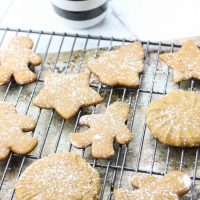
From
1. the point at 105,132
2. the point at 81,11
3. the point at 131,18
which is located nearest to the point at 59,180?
the point at 105,132

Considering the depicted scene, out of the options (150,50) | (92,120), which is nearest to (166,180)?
(92,120)

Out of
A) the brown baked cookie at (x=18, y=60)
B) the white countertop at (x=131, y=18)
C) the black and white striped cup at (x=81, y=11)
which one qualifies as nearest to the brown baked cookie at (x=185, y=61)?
the white countertop at (x=131, y=18)

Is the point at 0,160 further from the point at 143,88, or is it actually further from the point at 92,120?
the point at 143,88

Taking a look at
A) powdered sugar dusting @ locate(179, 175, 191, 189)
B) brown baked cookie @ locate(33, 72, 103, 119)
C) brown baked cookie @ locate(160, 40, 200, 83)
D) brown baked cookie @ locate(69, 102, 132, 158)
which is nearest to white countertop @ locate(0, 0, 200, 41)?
brown baked cookie @ locate(160, 40, 200, 83)

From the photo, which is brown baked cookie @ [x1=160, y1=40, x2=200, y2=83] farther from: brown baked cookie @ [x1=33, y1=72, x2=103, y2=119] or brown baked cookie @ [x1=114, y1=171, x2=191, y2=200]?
brown baked cookie @ [x1=114, y1=171, x2=191, y2=200]

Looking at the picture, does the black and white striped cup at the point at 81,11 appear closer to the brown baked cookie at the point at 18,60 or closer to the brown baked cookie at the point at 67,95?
the brown baked cookie at the point at 18,60

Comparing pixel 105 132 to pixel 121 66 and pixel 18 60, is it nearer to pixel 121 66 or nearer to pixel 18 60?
pixel 121 66

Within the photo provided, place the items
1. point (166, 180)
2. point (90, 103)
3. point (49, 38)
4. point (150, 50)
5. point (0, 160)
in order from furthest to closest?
point (49, 38)
point (150, 50)
point (90, 103)
point (0, 160)
point (166, 180)
